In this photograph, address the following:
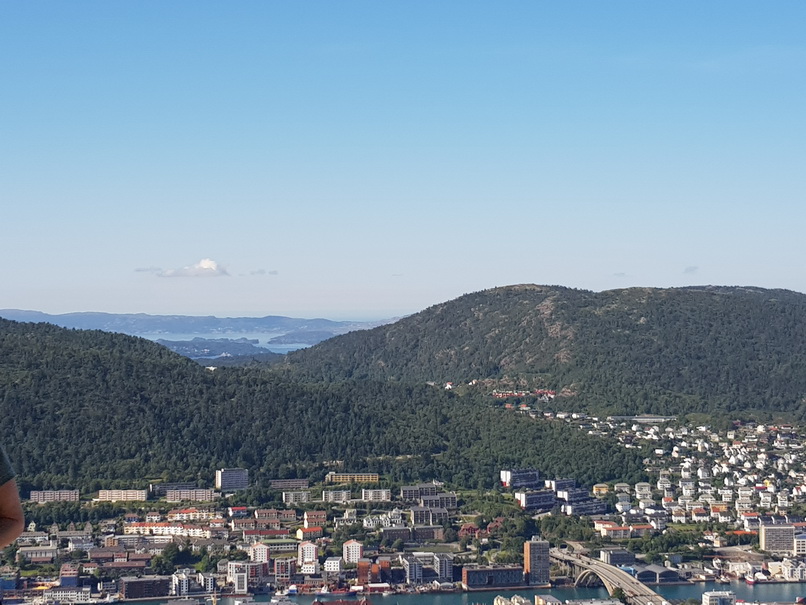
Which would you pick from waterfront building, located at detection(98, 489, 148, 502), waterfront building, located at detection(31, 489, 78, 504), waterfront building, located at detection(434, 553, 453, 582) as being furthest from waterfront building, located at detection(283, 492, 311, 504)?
waterfront building, located at detection(434, 553, 453, 582)

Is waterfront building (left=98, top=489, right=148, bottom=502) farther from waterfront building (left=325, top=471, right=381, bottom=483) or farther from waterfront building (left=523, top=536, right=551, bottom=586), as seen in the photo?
waterfront building (left=523, top=536, right=551, bottom=586)

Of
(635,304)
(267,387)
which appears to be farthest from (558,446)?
(635,304)

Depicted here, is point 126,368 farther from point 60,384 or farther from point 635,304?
point 635,304

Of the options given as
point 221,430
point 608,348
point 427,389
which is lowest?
point 221,430

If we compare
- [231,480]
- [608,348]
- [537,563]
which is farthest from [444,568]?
[608,348]

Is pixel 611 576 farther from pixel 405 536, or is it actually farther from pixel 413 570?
pixel 405 536

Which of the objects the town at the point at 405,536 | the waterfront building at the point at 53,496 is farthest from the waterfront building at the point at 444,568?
the waterfront building at the point at 53,496
